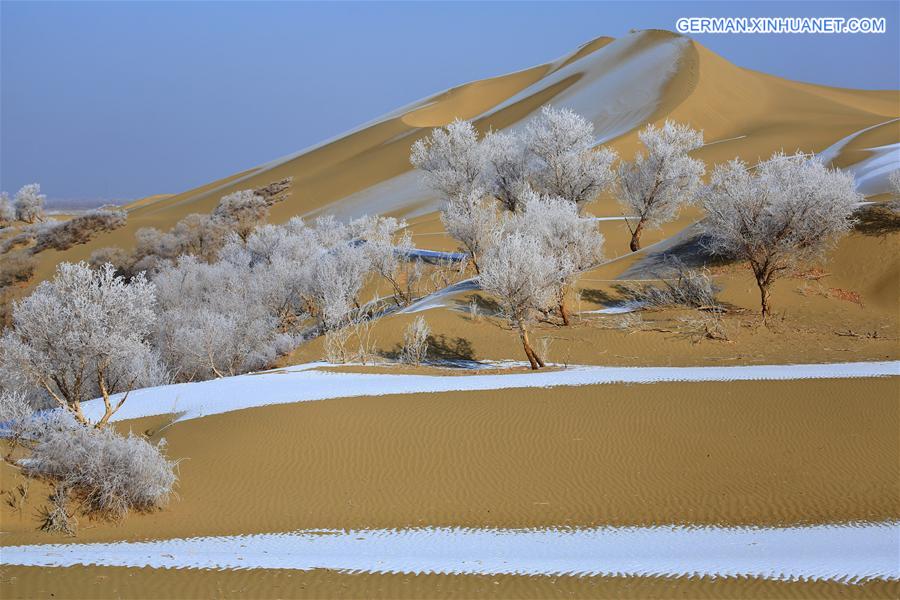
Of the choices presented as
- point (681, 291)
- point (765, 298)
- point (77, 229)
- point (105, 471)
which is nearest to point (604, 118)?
point (681, 291)

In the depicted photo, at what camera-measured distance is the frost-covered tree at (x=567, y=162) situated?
100ft

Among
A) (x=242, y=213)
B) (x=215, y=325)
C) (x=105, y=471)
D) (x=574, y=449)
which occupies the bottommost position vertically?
(x=574, y=449)

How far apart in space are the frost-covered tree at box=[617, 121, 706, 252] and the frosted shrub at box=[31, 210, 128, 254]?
35.9 m

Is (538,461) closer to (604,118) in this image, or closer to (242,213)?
(242,213)

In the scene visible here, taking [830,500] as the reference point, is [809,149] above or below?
above

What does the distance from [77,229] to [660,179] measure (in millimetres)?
38737

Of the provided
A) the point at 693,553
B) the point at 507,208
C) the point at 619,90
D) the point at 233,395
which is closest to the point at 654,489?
the point at 693,553

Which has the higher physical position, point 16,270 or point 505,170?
point 16,270

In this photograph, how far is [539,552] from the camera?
28.1ft

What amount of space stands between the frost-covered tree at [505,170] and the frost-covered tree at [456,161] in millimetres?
447

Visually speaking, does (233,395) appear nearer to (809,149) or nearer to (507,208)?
(507,208)

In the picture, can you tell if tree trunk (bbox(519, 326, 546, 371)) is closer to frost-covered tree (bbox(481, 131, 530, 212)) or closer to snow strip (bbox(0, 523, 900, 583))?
snow strip (bbox(0, 523, 900, 583))

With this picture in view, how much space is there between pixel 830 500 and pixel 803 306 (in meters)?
13.1

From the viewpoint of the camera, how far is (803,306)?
70.6 feet
